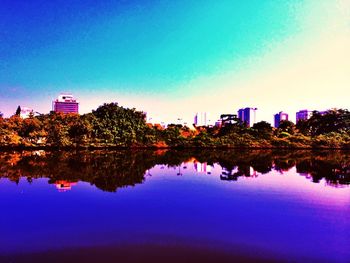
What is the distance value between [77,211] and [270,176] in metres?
8.79

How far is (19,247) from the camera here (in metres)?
4.62

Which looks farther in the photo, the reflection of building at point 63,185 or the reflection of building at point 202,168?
the reflection of building at point 202,168

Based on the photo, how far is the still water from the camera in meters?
4.52

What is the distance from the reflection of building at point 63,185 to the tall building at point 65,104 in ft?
281

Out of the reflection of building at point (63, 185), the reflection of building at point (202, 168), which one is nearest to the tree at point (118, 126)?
the reflection of building at point (202, 168)

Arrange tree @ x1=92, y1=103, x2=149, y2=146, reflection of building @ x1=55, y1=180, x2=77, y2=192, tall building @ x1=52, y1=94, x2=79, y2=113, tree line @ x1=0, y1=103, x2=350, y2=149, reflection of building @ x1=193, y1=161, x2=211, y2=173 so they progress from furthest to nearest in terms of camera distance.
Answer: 1. tall building @ x1=52, y1=94, x2=79, y2=113
2. tree @ x1=92, y1=103, x2=149, y2=146
3. tree line @ x1=0, y1=103, x2=350, y2=149
4. reflection of building @ x1=193, y1=161, x2=211, y2=173
5. reflection of building @ x1=55, y1=180, x2=77, y2=192

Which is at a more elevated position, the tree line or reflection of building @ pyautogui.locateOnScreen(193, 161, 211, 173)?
the tree line

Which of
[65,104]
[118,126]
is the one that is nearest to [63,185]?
[118,126]

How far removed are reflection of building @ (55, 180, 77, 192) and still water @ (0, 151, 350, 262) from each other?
3 centimetres

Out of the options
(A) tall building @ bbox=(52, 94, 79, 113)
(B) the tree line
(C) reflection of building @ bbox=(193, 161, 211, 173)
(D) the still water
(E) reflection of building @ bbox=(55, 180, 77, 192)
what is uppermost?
(A) tall building @ bbox=(52, 94, 79, 113)

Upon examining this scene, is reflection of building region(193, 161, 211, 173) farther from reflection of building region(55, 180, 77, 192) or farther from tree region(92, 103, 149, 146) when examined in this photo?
tree region(92, 103, 149, 146)

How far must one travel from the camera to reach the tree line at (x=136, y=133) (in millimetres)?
29130

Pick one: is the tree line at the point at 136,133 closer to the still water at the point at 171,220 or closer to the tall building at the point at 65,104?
the still water at the point at 171,220

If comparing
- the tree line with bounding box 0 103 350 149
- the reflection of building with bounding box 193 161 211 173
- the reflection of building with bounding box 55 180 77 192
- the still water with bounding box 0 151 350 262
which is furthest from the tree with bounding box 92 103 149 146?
the reflection of building with bounding box 55 180 77 192
